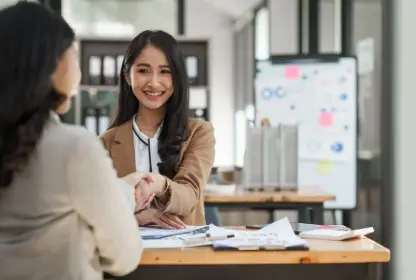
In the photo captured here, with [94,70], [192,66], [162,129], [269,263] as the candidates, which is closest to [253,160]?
[162,129]

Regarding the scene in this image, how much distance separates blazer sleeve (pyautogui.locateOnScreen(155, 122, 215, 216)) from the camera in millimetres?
2133

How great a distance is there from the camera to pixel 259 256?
178 centimetres

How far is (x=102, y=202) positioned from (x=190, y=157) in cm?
95

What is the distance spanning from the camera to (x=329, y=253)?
5.89 ft

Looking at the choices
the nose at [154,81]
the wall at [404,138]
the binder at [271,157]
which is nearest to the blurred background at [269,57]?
the wall at [404,138]

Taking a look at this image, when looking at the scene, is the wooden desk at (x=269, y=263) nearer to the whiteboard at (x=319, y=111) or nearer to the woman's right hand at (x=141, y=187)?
the woman's right hand at (x=141, y=187)

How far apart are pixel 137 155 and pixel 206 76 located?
3799 mm

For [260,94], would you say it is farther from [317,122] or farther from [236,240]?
[236,240]

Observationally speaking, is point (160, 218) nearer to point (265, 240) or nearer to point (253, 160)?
point (265, 240)

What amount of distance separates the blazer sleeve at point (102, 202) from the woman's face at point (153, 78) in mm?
891

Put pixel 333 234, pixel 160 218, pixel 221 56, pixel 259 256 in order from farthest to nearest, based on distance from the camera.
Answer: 1. pixel 221 56
2. pixel 160 218
3. pixel 333 234
4. pixel 259 256

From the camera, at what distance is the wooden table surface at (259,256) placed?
176 centimetres

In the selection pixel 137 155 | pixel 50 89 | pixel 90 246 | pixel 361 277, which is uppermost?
pixel 50 89

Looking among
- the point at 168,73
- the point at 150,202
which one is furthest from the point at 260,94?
the point at 150,202
